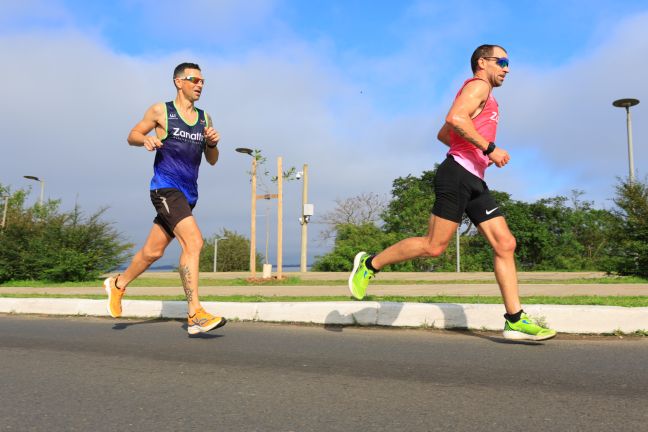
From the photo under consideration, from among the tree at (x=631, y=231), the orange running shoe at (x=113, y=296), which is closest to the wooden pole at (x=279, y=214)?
the tree at (x=631, y=231)

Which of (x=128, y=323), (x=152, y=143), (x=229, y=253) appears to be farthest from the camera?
(x=229, y=253)

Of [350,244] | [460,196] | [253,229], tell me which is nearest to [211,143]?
[460,196]

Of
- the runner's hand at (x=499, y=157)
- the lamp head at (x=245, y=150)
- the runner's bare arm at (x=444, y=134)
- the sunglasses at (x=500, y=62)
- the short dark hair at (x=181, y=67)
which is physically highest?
the lamp head at (x=245, y=150)

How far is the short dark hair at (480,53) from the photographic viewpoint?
4297 millimetres

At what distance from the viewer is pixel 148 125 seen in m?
4.68

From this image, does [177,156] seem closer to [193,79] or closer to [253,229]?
[193,79]

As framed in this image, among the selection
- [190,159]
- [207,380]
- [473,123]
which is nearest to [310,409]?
[207,380]

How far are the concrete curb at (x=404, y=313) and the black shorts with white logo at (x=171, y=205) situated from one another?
1606 millimetres

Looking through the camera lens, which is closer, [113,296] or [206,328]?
[206,328]

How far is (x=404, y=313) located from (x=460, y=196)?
1450mm

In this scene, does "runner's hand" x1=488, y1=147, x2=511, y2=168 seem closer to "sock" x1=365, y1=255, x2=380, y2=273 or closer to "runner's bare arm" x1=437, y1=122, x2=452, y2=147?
"runner's bare arm" x1=437, y1=122, x2=452, y2=147

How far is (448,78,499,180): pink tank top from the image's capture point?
4.15m

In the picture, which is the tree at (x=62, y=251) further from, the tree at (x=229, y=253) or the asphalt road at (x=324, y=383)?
the tree at (x=229, y=253)

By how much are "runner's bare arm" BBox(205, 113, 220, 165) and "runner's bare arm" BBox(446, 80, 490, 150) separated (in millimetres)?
2010
